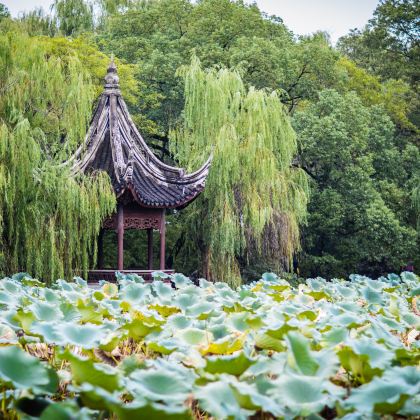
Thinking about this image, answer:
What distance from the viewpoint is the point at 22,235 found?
11258mm

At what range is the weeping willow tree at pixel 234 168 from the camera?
55.0ft

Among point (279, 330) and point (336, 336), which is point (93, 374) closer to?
point (279, 330)

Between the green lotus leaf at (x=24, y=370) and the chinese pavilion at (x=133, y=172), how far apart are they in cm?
1292

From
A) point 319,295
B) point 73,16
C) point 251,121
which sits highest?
point 73,16

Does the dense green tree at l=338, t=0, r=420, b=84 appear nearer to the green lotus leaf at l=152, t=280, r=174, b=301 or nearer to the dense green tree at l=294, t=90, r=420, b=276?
the dense green tree at l=294, t=90, r=420, b=276

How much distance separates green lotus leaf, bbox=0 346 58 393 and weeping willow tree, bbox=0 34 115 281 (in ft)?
27.5

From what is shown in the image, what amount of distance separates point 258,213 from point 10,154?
7140 mm

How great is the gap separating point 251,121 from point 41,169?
6.66m

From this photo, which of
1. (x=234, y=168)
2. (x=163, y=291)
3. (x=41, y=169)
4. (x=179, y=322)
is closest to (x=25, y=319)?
(x=179, y=322)

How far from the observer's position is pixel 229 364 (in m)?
2.24

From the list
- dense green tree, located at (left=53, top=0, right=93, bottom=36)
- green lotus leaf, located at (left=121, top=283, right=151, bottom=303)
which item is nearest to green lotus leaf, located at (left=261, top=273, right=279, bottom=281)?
green lotus leaf, located at (left=121, top=283, right=151, bottom=303)

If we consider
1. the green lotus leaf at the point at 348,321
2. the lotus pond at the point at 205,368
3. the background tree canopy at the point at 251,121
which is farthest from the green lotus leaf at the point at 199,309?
the background tree canopy at the point at 251,121

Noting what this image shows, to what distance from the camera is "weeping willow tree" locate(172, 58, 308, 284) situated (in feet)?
55.0

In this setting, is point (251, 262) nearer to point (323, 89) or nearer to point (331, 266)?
point (331, 266)
